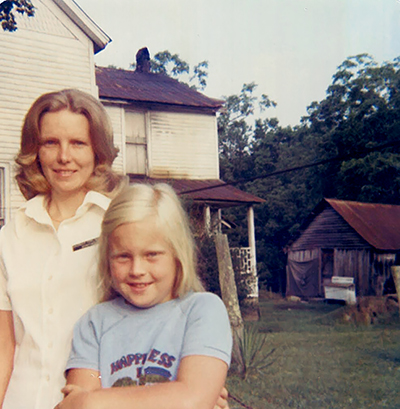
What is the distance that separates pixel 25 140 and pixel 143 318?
0.49 meters

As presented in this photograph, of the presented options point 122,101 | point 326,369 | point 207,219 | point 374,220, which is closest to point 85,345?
point 207,219

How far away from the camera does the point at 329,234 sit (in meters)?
1.68

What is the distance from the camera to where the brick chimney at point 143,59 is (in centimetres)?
164

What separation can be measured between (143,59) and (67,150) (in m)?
0.69

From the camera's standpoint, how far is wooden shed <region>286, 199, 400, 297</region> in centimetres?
161

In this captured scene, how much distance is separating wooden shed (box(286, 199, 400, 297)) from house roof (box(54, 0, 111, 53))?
89cm

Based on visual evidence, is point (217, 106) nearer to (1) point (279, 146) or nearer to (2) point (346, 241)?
(1) point (279, 146)

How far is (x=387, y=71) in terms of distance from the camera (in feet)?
5.90

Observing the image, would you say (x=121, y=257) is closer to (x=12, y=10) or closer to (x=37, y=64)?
(x=37, y=64)

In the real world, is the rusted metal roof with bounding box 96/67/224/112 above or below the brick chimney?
below

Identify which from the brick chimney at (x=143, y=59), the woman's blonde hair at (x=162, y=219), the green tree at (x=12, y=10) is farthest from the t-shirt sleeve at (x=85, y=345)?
the green tree at (x=12, y=10)

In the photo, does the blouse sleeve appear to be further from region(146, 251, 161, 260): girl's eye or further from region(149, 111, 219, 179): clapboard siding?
region(149, 111, 219, 179): clapboard siding

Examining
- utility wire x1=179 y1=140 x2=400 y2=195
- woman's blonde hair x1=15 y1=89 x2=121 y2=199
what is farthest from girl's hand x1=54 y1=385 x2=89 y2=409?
utility wire x1=179 y1=140 x2=400 y2=195

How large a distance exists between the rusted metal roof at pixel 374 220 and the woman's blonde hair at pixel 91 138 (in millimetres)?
854
